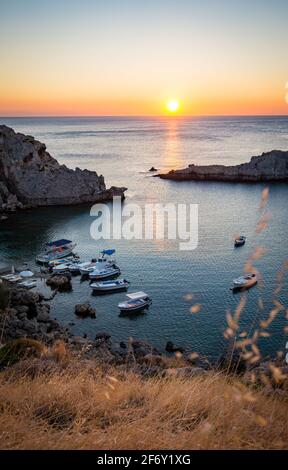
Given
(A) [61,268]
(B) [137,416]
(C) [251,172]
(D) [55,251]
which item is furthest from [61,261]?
(C) [251,172]

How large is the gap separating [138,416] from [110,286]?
28076 mm

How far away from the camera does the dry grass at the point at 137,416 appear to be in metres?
3.00

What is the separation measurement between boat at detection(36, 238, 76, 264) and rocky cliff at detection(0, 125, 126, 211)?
69.6 feet

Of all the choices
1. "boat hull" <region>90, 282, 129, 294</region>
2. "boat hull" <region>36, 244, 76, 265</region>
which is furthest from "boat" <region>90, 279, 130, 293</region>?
"boat hull" <region>36, 244, 76, 265</region>

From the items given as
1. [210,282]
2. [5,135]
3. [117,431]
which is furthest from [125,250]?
[117,431]

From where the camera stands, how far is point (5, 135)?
6238 centimetres

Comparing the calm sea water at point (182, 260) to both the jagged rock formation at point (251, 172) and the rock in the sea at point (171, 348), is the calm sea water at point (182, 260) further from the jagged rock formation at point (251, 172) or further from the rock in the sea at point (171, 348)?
the jagged rock formation at point (251, 172)

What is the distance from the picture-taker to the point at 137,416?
3.58 metres

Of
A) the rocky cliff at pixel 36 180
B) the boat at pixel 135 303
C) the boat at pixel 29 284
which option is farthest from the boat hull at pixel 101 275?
the rocky cliff at pixel 36 180

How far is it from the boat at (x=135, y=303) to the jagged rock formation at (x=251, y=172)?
54.0m

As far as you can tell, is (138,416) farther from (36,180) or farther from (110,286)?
(36,180)

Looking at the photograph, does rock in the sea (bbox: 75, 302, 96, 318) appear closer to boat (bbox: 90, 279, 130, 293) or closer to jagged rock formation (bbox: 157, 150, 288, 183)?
boat (bbox: 90, 279, 130, 293)

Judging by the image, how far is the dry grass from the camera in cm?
300

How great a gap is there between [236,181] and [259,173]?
15.5 ft
